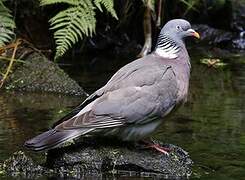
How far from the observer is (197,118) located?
6.36 metres

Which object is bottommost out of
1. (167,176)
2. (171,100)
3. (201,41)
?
(201,41)

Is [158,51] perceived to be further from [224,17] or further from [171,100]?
[224,17]

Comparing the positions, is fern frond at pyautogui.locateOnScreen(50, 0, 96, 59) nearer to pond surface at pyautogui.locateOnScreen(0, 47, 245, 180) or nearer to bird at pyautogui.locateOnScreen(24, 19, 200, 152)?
pond surface at pyautogui.locateOnScreen(0, 47, 245, 180)

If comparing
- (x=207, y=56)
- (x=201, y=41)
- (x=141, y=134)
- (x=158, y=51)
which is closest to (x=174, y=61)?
(x=158, y=51)

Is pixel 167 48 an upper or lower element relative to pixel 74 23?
upper

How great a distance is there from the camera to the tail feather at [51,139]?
15.2 ft

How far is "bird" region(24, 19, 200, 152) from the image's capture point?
15.5ft

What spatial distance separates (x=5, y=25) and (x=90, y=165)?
11.3 feet

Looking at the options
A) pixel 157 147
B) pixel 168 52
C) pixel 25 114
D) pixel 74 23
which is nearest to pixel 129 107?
pixel 157 147

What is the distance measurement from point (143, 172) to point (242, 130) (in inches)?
56.3

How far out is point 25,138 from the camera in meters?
5.67

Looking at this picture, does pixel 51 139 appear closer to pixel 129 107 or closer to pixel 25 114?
pixel 129 107

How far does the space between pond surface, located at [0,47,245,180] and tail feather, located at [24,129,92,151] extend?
1.56 ft

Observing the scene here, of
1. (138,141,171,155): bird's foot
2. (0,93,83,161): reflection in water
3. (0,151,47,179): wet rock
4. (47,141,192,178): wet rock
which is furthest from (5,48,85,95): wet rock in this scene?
(0,151,47,179): wet rock
